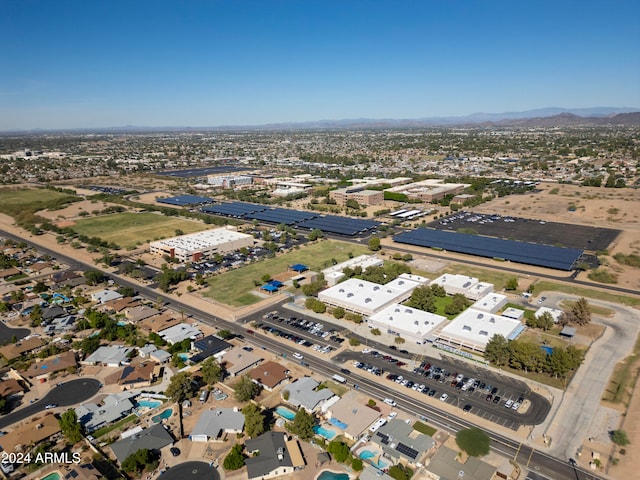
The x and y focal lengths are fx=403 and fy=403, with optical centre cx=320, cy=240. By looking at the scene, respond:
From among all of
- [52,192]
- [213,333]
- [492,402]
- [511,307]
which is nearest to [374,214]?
[511,307]

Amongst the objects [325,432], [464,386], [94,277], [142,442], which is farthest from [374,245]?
[142,442]

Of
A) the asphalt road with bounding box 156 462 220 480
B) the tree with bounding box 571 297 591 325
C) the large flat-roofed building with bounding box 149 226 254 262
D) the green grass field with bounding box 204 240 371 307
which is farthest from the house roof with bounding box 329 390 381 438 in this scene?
the large flat-roofed building with bounding box 149 226 254 262

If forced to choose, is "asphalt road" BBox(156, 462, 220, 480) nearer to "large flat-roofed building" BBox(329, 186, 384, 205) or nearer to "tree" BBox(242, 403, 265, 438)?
"tree" BBox(242, 403, 265, 438)

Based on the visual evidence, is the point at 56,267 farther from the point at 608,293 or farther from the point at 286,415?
the point at 608,293

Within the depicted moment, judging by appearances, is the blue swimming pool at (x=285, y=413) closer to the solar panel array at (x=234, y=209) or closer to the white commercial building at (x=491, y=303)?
the white commercial building at (x=491, y=303)

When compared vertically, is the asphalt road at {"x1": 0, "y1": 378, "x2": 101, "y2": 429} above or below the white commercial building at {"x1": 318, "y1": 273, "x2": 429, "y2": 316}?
below

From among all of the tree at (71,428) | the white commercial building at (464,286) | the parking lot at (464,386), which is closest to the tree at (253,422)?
the parking lot at (464,386)
